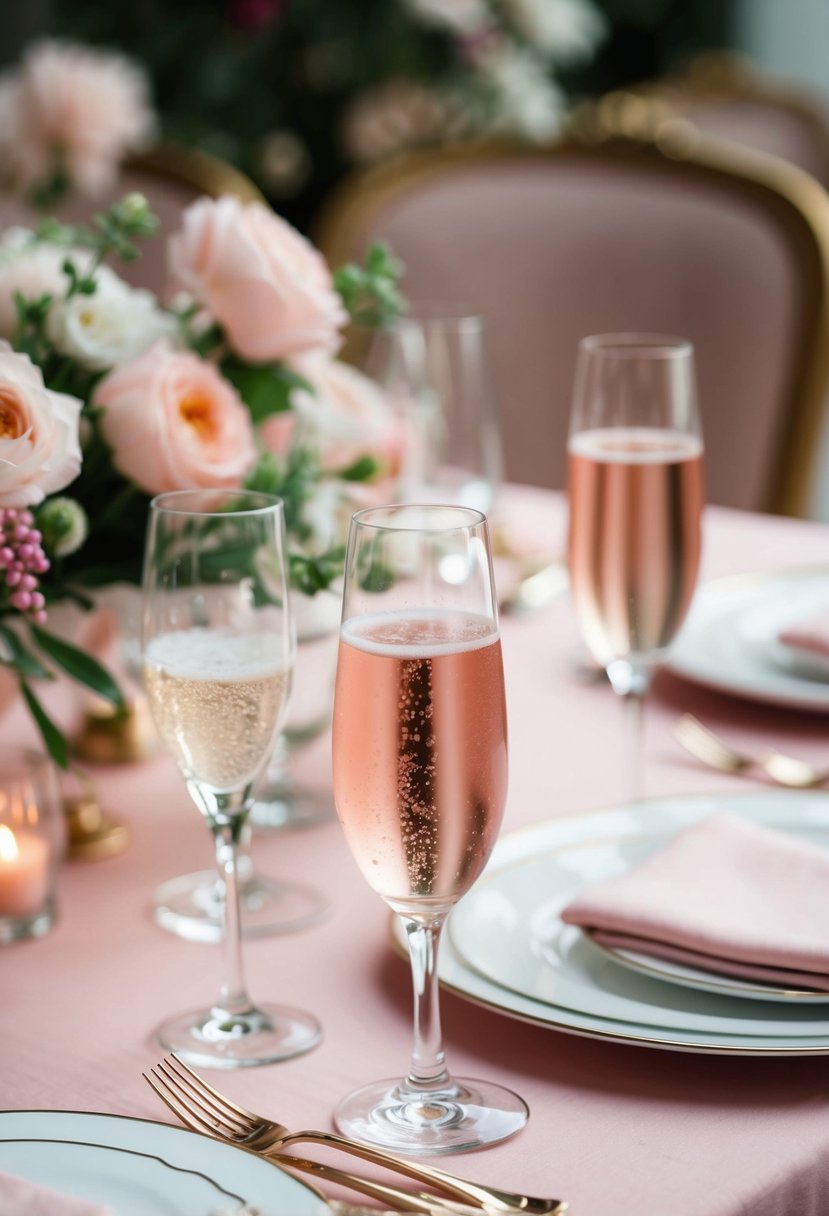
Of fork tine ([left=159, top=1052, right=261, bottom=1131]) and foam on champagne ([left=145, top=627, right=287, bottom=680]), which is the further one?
foam on champagne ([left=145, top=627, right=287, bottom=680])

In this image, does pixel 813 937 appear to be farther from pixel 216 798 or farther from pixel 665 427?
pixel 665 427

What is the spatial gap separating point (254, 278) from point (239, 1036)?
1.56 feet

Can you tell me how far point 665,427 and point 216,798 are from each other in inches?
16.3

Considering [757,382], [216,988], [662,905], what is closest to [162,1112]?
[216,988]

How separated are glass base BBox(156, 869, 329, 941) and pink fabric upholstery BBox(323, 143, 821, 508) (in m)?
1.27

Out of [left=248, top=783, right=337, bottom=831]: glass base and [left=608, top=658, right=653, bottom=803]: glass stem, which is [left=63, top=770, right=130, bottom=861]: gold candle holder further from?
[left=608, top=658, right=653, bottom=803]: glass stem

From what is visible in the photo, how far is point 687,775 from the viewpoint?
3.54 feet

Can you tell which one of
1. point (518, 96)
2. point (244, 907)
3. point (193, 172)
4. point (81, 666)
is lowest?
point (244, 907)

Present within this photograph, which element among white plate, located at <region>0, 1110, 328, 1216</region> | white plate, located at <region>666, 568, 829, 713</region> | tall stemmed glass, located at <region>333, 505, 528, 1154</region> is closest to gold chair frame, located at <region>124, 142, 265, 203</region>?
white plate, located at <region>666, 568, 829, 713</region>

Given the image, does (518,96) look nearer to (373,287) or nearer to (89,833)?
(373,287)

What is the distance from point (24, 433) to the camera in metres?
0.81

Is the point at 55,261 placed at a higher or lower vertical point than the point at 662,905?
higher

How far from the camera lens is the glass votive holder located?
884 mm

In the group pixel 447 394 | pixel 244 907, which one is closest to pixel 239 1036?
pixel 244 907
